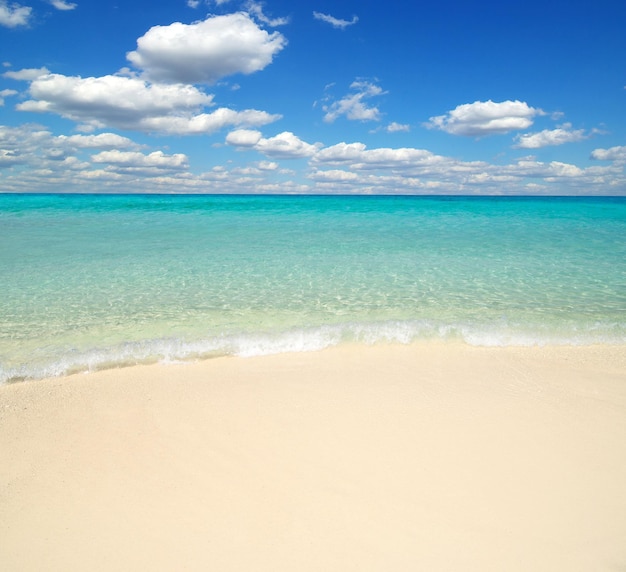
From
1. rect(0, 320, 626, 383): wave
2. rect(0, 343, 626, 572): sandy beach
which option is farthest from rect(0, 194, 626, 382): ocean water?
rect(0, 343, 626, 572): sandy beach

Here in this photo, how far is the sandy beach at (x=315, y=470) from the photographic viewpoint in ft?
9.19

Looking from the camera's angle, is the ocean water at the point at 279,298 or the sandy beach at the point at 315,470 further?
the ocean water at the point at 279,298

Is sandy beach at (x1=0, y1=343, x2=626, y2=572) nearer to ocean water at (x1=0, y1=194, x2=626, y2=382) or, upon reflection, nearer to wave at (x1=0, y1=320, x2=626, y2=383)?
wave at (x1=0, y1=320, x2=626, y2=383)

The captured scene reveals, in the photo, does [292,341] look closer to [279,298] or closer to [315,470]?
[279,298]

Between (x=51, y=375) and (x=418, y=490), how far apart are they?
15.2 ft

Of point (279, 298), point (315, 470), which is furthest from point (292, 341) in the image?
point (315, 470)

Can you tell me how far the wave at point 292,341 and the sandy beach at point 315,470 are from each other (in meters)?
0.41

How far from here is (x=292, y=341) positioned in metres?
6.43

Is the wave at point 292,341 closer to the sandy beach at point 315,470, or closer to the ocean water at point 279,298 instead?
the ocean water at point 279,298

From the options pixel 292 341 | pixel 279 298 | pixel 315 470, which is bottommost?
pixel 315 470

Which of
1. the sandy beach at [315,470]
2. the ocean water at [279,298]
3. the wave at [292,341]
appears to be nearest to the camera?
the sandy beach at [315,470]

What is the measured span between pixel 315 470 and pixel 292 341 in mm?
3020

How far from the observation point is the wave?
18.3ft

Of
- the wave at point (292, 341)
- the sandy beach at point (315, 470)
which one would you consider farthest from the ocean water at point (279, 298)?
the sandy beach at point (315, 470)
